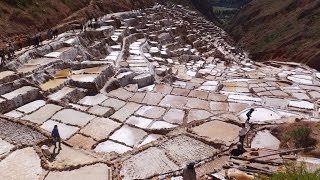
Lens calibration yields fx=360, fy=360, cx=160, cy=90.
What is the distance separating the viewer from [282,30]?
50438 millimetres

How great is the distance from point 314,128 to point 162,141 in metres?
5.19

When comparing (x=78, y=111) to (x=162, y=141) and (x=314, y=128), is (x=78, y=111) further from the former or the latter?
(x=314, y=128)

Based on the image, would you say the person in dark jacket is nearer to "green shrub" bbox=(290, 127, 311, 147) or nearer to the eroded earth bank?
the eroded earth bank

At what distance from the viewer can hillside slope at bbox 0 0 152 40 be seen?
24.5 meters

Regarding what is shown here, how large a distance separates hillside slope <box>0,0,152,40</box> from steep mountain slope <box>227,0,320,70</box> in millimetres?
21784

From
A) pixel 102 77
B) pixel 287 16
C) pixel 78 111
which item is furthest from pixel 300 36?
pixel 78 111

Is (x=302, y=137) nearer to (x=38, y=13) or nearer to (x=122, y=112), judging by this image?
(x=122, y=112)

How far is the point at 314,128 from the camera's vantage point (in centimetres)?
1223

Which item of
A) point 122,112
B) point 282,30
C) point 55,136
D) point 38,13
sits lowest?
point 282,30

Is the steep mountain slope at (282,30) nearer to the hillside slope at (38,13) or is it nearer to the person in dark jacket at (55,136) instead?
the hillside slope at (38,13)

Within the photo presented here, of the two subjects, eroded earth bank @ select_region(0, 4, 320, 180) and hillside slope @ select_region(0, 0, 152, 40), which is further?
hillside slope @ select_region(0, 0, 152, 40)

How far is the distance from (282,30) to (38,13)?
115 feet

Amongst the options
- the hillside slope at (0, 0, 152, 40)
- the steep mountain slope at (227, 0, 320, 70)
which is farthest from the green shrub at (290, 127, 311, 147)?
the steep mountain slope at (227, 0, 320, 70)

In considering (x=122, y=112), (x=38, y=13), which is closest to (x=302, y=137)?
(x=122, y=112)
